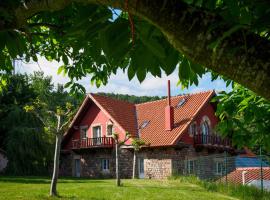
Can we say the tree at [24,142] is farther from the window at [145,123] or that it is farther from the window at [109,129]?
the window at [145,123]

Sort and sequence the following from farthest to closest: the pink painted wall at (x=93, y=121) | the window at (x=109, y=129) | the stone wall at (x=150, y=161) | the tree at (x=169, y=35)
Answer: the pink painted wall at (x=93, y=121), the window at (x=109, y=129), the stone wall at (x=150, y=161), the tree at (x=169, y=35)

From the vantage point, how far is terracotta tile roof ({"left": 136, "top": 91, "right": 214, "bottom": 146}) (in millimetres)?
26953

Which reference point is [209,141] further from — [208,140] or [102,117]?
[102,117]

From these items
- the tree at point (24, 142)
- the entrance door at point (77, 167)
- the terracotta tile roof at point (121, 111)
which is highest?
the terracotta tile roof at point (121, 111)

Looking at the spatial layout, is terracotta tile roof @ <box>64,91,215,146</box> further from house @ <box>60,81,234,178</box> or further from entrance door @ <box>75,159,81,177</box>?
entrance door @ <box>75,159,81,177</box>

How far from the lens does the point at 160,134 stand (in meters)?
27.8

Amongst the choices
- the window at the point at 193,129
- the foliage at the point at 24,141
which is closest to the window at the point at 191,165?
the window at the point at 193,129

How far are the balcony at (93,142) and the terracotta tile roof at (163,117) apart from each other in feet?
7.53

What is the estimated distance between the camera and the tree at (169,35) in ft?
3.99

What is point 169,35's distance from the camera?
4.28 ft

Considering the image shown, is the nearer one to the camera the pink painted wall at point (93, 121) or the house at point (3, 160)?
the pink painted wall at point (93, 121)

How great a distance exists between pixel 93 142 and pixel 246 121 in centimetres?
2601

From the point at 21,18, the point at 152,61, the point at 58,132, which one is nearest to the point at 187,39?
the point at 152,61

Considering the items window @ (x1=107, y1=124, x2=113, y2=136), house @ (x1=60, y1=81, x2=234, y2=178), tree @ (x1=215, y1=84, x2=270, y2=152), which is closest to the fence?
house @ (x1=60, y1=81, x2=234, y2=178)
